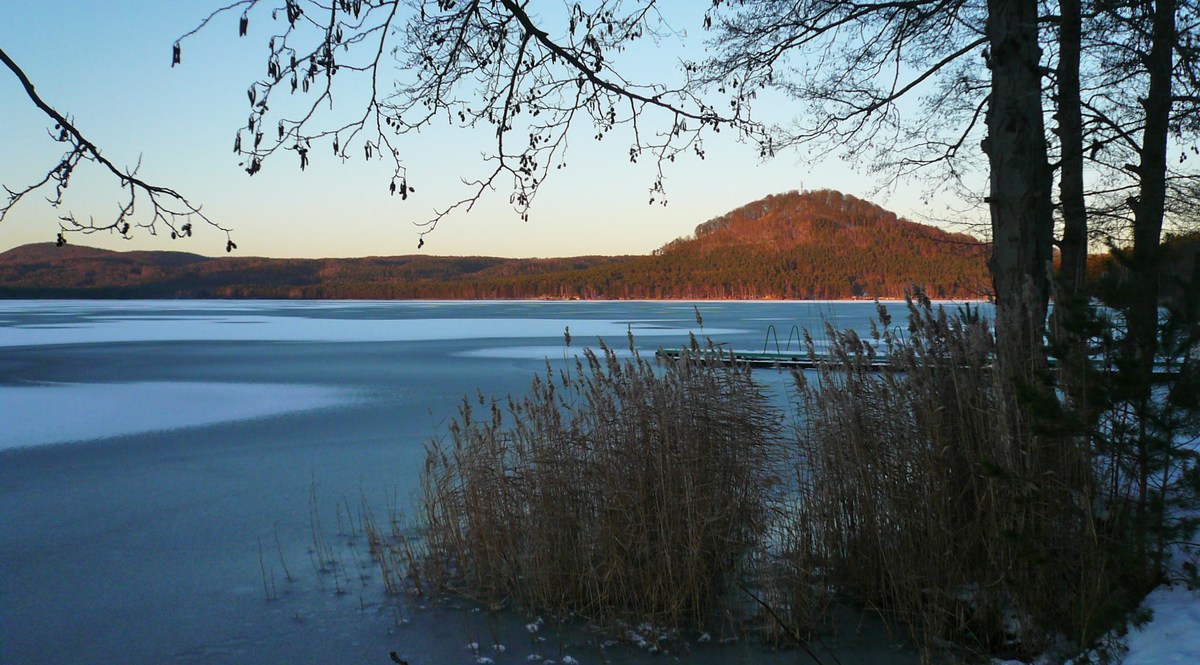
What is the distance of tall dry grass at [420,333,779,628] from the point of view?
5.53 m

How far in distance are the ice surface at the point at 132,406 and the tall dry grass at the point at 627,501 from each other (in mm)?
8513

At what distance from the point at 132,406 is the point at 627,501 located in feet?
41.0

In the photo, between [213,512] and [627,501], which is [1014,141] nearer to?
[627,501]

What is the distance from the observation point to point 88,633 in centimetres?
548

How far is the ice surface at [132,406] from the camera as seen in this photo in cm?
1285

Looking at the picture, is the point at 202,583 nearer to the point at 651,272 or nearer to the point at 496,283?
the point at 496,283

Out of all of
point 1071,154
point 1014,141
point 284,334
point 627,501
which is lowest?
point 284,334

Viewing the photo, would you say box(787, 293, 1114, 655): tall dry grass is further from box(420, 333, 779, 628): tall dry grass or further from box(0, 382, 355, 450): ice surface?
box(0, 382, 355, 450): ice surface

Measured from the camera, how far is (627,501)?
5.66 meters

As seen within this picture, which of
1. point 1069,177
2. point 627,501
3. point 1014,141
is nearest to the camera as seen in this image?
point 627,501

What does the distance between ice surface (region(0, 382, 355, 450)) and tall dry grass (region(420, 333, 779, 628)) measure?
8.51m

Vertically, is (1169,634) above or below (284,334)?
above

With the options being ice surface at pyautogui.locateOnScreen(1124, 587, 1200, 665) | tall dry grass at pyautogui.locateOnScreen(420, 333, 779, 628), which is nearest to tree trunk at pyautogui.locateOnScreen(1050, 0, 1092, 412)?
ice surface at pyautogui.locateOnScreen(1124, 587, 1200, 665)

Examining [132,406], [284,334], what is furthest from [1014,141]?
[284,334]
